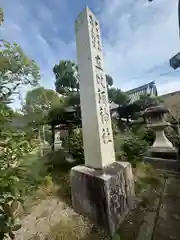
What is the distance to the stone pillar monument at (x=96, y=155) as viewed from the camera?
1900mm

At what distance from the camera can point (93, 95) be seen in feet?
7.25

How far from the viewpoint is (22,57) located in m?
1.51

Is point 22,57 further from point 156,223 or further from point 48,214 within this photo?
point 156,223

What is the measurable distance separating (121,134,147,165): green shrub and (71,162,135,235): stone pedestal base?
1790mm

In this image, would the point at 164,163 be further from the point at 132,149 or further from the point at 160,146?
the point at 132,149

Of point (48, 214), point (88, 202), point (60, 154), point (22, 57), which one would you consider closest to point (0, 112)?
point (22, 57)

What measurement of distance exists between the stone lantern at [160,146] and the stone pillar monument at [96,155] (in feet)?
7.52

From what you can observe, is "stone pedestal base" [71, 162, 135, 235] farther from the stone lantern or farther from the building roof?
the building roof

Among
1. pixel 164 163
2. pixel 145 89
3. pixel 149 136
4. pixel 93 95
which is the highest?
pixel 145 89

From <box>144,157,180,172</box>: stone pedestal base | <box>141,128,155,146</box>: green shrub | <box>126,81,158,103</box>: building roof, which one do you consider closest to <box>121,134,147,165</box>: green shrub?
<box>144,157,180,172</box>: stone pedestal base

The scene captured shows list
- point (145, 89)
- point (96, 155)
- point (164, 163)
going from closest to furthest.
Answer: point (96, 155) < point (164, 163) < point (145, 89)

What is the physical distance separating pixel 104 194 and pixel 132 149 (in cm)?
257

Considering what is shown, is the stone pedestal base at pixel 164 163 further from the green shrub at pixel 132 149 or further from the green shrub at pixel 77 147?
the green shrub at pixel 77 147

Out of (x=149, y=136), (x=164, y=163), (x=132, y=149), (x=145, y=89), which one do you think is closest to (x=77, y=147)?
(x=132, y=149)
